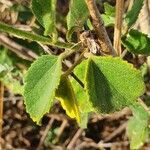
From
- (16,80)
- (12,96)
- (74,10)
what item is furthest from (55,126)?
(74,10)

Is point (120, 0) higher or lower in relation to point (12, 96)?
higher

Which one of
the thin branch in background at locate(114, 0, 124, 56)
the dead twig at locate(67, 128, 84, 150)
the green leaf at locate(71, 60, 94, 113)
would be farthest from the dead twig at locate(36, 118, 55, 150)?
the thin branch in background at locate(114, 0, 124, 56)

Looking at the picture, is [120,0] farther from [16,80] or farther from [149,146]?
[149,146]

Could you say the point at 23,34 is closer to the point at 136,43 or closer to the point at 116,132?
the point at 136,43

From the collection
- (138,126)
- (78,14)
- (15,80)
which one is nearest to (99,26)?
(78,14)

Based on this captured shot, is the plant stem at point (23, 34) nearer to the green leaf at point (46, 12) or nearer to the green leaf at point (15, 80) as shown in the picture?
the green leaf at point (46, 12)

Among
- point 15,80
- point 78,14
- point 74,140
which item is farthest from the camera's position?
point 74,140

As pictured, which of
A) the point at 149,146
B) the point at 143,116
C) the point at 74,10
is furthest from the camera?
the point at 149,146
